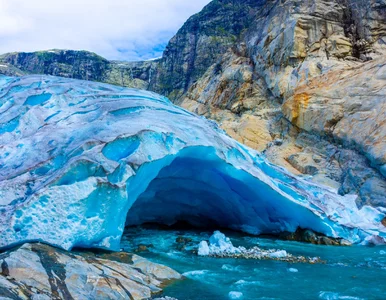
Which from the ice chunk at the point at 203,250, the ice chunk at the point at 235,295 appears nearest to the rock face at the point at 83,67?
the ice chunk at the point at 203,250

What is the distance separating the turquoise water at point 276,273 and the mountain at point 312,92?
4.45 metres

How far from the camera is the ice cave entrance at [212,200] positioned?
9.77m

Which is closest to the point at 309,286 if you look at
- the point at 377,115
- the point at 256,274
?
the point at 256,274

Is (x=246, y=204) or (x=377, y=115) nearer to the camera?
(x=246, y=204)

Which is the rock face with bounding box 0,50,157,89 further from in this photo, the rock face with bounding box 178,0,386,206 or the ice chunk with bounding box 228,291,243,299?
the ice chunk with bounding box 228,291,243,299

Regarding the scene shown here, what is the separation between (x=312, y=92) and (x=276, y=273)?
11414 mm

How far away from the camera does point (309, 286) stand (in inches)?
242

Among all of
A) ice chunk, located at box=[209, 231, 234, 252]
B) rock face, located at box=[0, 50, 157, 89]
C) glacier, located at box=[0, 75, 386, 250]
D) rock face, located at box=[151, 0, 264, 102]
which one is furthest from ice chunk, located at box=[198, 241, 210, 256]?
rock face, located at box=[0, 50, 157, 89]

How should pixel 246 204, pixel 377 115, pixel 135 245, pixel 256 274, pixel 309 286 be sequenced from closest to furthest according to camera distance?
1. pixel 309 286
2. pixel 256 274
3. pixel 135 245
4. pixel 246 204
5. pixel 377 115

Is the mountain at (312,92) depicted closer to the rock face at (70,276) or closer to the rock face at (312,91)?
the rock face at (312,91)

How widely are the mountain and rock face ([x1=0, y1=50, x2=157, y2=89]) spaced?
4480 cm

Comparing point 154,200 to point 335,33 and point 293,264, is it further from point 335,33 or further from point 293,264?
point 335,33

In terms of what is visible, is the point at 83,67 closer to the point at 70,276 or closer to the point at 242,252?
the point at 242,252

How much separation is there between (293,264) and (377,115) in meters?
8.59
